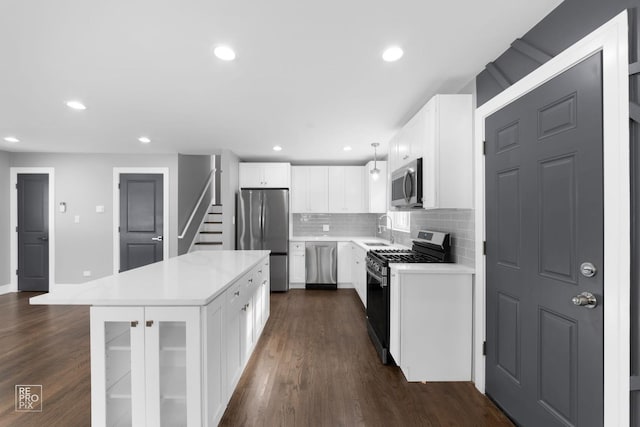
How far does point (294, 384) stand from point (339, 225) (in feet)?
12.6

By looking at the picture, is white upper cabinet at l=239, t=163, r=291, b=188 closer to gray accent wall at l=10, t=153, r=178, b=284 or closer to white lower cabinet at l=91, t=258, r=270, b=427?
gray accent wall at l=10, t=153, r=178, b=284

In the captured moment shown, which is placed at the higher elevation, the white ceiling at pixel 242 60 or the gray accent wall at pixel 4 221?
the white ceiling at pixel 242 60

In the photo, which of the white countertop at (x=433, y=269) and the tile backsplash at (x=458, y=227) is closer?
the white countertop at (x=433, y=269)

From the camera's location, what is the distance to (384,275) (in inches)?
102

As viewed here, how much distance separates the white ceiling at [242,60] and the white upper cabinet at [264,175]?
160cm

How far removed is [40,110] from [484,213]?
14.5 feet

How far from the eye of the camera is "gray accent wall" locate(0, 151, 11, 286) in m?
4.87

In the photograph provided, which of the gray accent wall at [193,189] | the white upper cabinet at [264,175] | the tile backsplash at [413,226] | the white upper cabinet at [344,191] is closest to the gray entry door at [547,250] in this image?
the tile backsplash at [413,226]

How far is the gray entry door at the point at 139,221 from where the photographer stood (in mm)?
5156

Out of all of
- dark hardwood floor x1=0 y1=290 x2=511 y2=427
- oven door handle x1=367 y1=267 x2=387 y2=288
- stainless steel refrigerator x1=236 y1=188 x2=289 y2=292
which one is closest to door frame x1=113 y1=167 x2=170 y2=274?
stainless steel refrigerator x1=236 y1=188 x2=289 y2=292

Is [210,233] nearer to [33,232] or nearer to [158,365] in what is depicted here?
[33,232]

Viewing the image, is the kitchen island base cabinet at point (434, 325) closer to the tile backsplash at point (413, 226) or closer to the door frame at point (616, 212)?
the tile backsplash at point (413, 226)

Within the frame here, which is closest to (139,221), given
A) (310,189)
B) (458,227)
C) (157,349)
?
(310,189)

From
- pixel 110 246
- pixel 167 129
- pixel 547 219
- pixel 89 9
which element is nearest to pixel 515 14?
pixel 547 219
